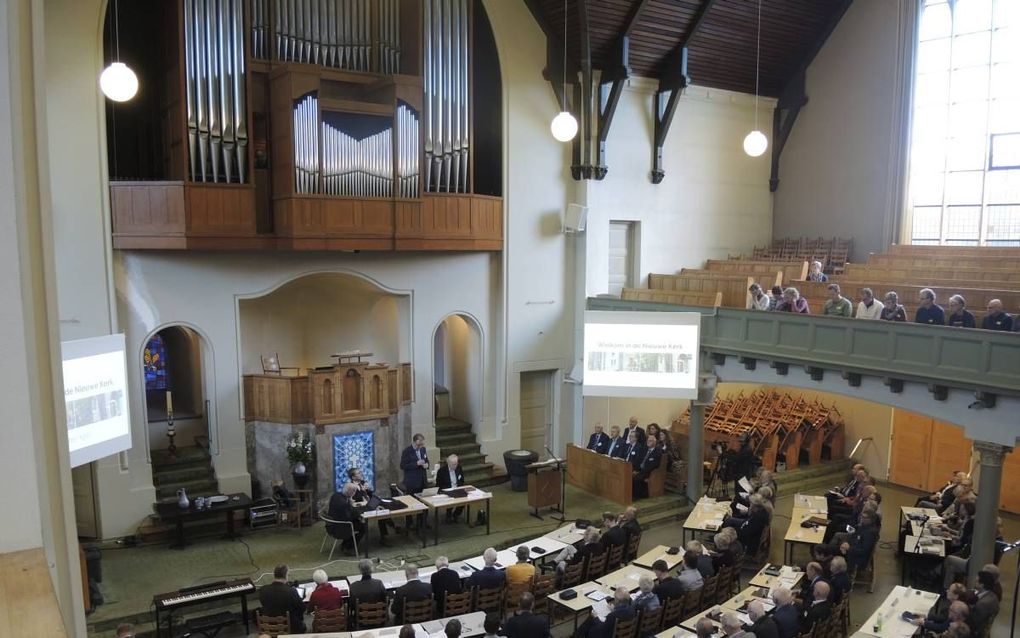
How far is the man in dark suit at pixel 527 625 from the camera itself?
7.71 m

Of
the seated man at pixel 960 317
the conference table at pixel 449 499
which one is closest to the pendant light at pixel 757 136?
the seated man at pixel 960 317

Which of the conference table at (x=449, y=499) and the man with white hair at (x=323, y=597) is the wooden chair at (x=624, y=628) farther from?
the conference table at (x=449, y=499)

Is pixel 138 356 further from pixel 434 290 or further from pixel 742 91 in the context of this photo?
pixel 742 91

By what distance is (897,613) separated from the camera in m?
8.63

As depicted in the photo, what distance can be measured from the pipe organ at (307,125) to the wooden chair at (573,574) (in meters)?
6.47

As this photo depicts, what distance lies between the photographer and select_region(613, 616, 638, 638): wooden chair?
808 centimetres

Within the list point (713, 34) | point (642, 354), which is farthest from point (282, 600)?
point (713, 34)

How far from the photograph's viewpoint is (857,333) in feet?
38.6

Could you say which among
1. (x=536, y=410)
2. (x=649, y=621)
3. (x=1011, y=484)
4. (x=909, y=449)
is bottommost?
(x=1011, y=484)

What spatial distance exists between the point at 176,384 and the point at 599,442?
873 cm

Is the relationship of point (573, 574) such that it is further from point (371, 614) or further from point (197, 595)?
point (197, 595)

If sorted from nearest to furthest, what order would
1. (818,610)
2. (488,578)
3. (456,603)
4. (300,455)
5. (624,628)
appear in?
(624,628)
(818,610)
(456,603)
(488,578)
(300,455)

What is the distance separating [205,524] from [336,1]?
9169 millimetres

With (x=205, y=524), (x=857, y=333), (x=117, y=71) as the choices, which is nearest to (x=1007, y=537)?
(x=857, y=333)
